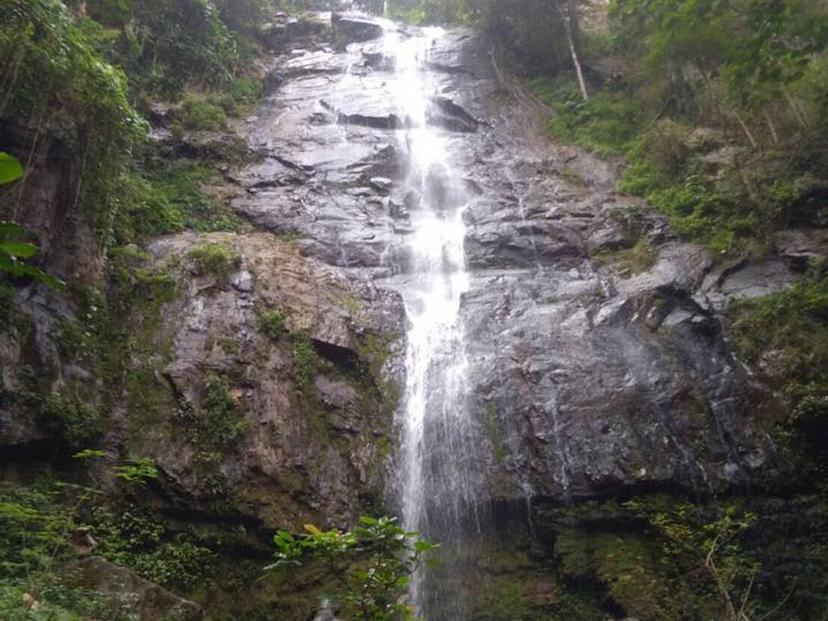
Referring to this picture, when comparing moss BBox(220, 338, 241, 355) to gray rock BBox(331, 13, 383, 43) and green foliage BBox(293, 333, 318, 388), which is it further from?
gray rock BBox(331, 13, 383, 43)

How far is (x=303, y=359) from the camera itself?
946 centimetres

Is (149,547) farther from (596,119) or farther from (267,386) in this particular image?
(596,119)

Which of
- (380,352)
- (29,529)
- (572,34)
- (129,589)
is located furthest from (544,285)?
(572,34)

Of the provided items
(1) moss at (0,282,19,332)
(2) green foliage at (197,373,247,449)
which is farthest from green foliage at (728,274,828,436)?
(1) moss at (0,282,19,332)

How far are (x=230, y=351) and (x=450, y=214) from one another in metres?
6.86

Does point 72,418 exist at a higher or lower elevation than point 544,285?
lower

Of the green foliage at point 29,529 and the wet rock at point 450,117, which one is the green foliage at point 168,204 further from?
the wet rock at point 450,117

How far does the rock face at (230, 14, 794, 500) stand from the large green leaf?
7.68m

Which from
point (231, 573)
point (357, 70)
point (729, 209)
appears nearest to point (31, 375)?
point (231, 573)

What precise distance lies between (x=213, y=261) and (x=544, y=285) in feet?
18.9

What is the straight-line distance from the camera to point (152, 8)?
15461mm

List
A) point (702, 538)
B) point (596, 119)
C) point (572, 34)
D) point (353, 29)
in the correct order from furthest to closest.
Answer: point (353, 29)
point (572, 34)
point (596, 119)
point (702, 538)

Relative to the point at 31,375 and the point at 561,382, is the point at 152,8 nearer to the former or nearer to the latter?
the point at 31,375

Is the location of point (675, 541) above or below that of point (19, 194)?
below
